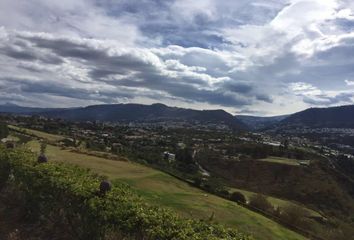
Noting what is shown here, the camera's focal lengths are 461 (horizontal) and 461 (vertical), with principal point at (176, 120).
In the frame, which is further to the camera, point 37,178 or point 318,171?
point 318,171

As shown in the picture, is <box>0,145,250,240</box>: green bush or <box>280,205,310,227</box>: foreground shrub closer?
<box>0,145,250,240</box>: green bush

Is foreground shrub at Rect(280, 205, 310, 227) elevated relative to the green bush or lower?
lower

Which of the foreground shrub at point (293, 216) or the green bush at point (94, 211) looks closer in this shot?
the green bush at point (94, 211)

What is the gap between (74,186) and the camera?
985 cm

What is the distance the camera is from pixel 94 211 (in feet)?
28.3

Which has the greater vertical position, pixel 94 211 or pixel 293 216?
pixel 94 211

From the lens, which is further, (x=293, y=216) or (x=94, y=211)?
(x=293, y=216)

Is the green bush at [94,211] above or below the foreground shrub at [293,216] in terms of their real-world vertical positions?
above

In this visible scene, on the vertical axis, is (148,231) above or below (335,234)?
above

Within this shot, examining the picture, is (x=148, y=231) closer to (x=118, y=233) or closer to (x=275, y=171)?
(x=118, y=233)

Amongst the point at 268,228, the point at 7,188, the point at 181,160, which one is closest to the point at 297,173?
the point at 181,160

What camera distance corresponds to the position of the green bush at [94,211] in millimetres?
7703

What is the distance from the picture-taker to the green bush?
7.70 meters

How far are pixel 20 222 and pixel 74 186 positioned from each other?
2518 mm
